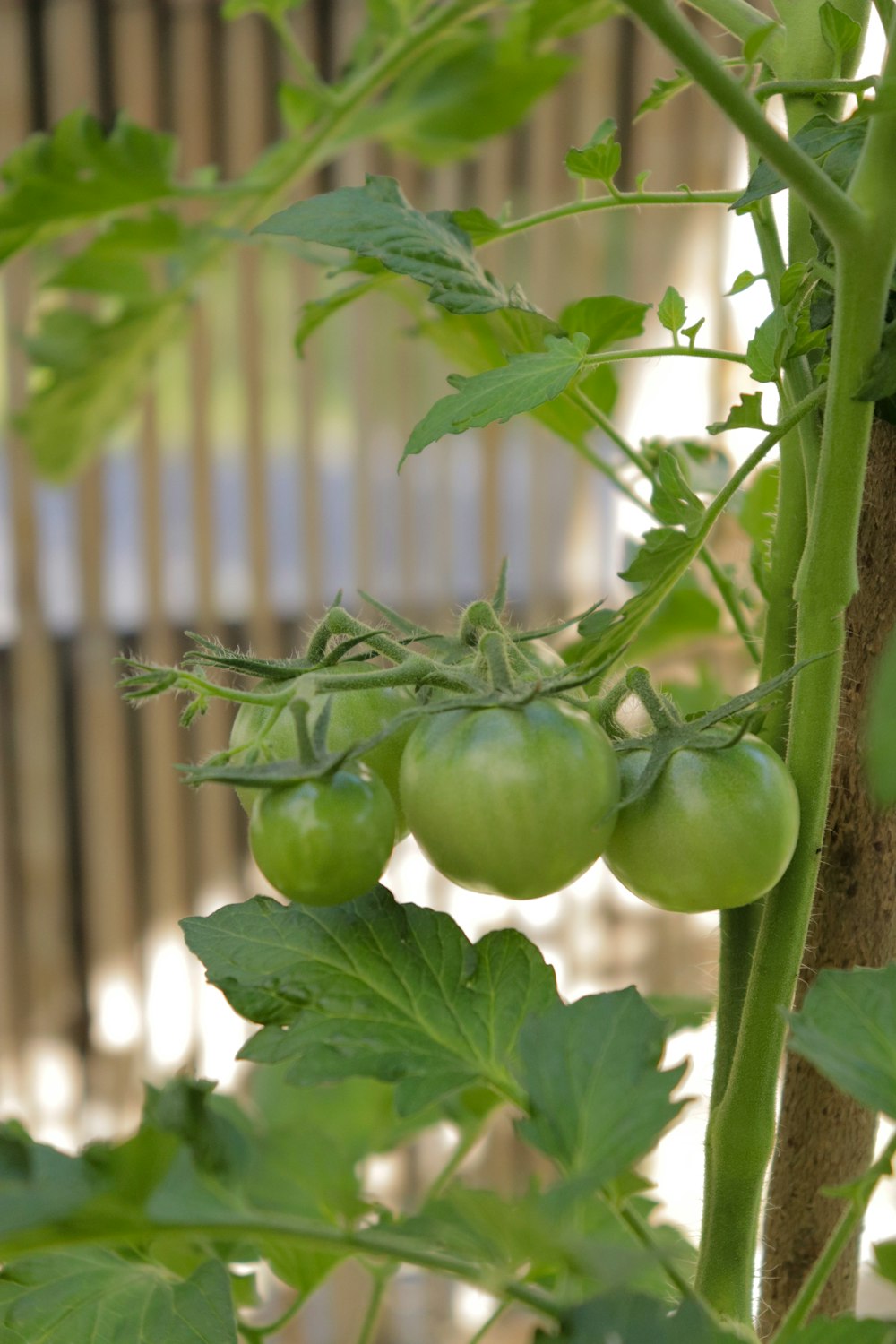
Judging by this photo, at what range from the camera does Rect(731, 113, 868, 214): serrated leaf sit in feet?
1.11

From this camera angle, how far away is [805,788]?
1.14 feet

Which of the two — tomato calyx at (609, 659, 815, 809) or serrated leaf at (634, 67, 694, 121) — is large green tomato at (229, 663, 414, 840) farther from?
serrated leaf at (634, 67, 694, 121)

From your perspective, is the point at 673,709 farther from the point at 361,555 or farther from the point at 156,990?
the point at 156,990

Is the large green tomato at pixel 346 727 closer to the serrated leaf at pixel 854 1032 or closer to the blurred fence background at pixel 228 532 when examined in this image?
the serrated leaf at pixel 854 1032

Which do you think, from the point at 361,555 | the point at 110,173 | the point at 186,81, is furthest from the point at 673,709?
the point at 186,81

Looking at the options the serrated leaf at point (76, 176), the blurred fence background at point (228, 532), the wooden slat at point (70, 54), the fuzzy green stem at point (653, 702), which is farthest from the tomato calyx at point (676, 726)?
the wooden slat at point (70, 54)

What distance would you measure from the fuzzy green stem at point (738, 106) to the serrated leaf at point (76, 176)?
0.55 meters

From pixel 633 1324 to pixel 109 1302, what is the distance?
19cm

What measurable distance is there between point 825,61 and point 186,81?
1.75m

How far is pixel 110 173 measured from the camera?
728 mm

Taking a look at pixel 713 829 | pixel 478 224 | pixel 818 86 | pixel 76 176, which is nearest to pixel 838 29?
pixel 818 86

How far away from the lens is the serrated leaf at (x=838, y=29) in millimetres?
347

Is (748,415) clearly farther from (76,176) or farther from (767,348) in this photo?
(76,176)

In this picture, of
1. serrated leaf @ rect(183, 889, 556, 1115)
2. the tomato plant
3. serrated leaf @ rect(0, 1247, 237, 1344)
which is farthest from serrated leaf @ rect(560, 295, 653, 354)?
serrated leaf @ rect(0, 1247, 237, 1344)
